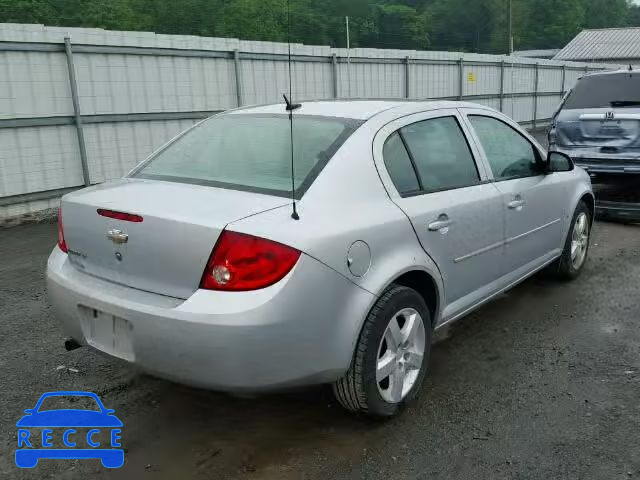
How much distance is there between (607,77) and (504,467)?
742 centimetres

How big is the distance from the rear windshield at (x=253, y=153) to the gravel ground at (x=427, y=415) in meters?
1.04

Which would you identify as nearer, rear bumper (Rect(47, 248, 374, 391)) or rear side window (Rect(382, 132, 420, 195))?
rear bumper (Rect(47, 248, 374, 391))

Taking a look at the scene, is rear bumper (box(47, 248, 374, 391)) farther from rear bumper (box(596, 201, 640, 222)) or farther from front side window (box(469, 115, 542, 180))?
rear bumper (box(596, 201, 640, 222))

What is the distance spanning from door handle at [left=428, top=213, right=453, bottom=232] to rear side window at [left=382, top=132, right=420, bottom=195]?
20 centimetres

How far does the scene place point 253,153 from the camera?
3311 mm

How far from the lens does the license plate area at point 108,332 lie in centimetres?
270

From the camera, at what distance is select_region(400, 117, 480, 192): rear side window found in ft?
11.2

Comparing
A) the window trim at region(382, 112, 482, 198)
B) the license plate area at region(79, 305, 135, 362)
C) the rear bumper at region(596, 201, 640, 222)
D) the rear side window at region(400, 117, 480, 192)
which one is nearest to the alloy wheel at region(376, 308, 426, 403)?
the window trim at region(382, 112, 482, 198)

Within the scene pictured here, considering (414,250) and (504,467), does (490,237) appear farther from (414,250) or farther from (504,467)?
(504,467)

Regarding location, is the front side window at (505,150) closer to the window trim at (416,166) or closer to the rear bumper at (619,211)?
the window trim at (416,166)

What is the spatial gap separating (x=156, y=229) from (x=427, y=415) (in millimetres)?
1655

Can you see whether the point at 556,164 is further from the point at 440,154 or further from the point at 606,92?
the point at 606,92

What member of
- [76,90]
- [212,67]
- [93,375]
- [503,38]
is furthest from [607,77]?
[503,38]

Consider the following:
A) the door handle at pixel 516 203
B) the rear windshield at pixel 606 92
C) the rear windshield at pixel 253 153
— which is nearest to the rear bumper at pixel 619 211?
the rear windshield at pixel 606 92
